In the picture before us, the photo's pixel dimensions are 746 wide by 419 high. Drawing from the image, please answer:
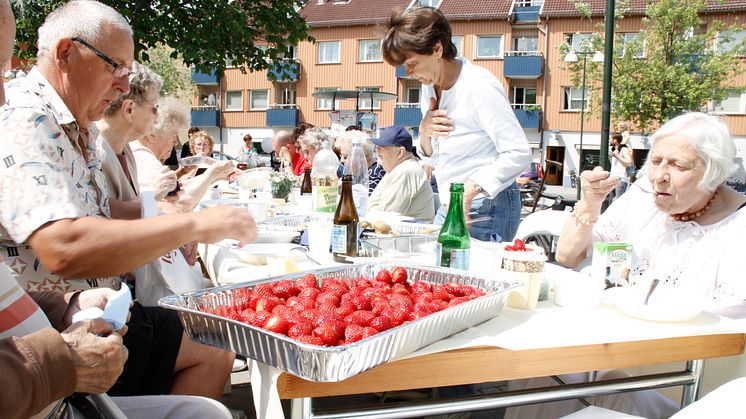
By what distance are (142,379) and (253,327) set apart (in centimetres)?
101

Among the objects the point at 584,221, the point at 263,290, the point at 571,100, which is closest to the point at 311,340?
the point at 263,290

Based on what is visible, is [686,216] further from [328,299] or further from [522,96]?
[522,96]

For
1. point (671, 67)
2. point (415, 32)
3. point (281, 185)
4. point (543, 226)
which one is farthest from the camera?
point (671, 67)

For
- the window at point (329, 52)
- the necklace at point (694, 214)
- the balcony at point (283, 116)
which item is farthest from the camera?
the balcony at point (283, 116)

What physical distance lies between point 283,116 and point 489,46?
11.4 m

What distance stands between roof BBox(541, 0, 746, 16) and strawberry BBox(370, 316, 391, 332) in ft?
89.9

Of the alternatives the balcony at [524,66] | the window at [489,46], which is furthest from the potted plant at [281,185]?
the window at [489,46]

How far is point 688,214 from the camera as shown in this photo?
2273mm

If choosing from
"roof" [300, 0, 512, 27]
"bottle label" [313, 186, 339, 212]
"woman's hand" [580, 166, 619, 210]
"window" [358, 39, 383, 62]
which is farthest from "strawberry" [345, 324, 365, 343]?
Result: "window" [358, 39, 383, 62]

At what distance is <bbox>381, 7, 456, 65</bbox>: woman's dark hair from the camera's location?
2865 mm

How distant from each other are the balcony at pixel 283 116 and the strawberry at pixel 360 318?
3146 centimetres

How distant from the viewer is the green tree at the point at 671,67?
68.9 feet

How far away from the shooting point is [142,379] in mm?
1989

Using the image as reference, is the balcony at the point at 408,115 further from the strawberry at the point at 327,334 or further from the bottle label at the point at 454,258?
the strawberry at the point at 327,334
